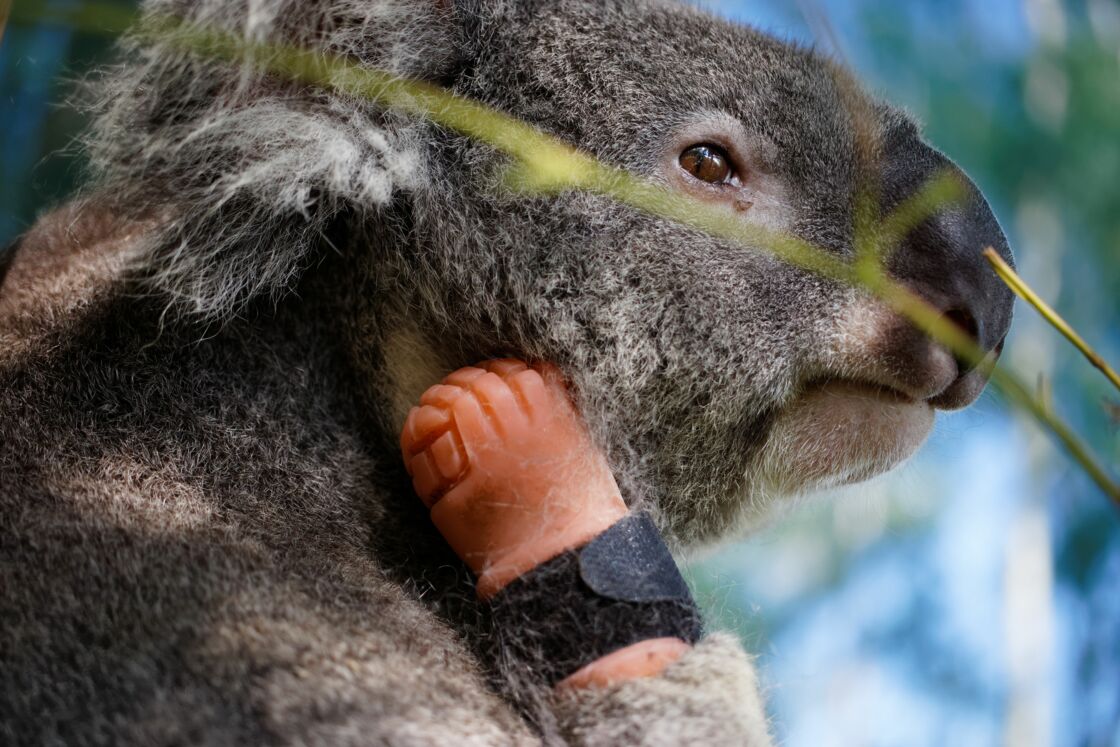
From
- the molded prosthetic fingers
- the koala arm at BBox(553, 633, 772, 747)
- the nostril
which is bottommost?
the koala arm at BBox(553, 633, 772, 747)

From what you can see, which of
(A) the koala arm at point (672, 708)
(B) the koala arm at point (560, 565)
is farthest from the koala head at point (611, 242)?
(A) the koala arm at point (672, 708)

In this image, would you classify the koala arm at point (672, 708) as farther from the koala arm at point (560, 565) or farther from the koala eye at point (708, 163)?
the koala eye at point (708, 163)

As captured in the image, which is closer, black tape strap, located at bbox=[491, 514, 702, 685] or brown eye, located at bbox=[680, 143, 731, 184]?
black tape strap, located at bbox=[491, 514, 702, 685]

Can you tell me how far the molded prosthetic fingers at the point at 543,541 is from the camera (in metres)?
1.53

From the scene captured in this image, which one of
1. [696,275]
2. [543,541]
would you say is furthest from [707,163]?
[543,541]

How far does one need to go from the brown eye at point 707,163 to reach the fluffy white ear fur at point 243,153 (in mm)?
461

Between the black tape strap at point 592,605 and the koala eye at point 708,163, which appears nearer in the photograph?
the black tape strap at point 592,605

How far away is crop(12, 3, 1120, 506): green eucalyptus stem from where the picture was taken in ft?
5.60

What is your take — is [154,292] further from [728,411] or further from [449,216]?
[728,411]

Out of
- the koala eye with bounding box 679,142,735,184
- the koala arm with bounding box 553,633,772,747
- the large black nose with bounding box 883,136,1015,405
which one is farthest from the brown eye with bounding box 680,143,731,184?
the koala arm with bounding box 553,633,772,747

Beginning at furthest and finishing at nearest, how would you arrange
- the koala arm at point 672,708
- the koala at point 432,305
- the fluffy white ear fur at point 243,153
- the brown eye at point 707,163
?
the brown eye at point 707,163
the fluffy white ear fur at point 243,153
the koala at point 432,305
the koala arm at point 672,708

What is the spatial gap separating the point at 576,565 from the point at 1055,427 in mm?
660

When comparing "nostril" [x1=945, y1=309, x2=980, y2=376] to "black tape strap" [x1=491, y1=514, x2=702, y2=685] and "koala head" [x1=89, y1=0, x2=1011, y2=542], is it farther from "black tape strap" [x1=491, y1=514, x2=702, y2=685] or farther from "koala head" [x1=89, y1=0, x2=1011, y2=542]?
"black tape strap" [x1=491, y1=514, x2=702, y2=685]

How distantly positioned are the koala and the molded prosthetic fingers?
0.06 meters
